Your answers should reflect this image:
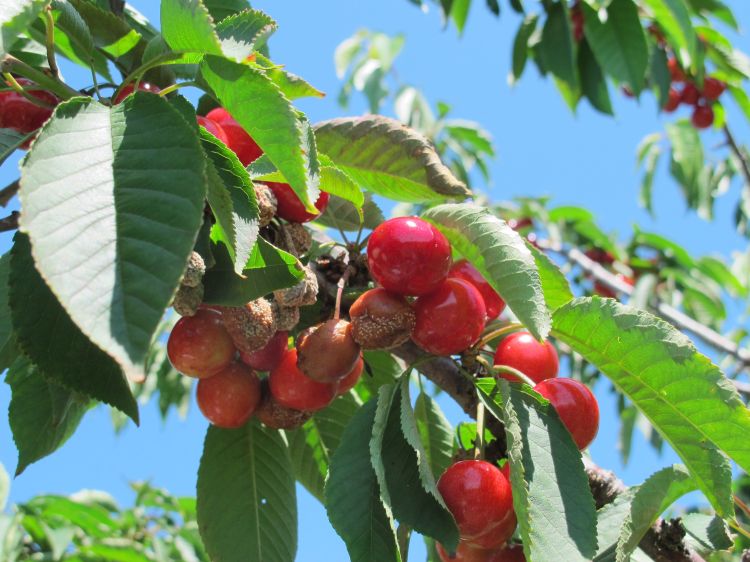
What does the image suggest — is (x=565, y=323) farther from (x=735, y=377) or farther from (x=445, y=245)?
(x=735, y=377)

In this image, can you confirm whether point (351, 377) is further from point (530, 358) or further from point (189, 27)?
point (189, 27)

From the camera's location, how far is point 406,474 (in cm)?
100

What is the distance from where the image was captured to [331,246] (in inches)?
50.8

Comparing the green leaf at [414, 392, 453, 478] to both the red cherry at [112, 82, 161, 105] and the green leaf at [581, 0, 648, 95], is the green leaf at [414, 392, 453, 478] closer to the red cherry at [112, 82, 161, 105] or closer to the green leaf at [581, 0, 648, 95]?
the red cherry at [112, 82, 161, 105]

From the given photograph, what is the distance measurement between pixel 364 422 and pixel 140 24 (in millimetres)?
914

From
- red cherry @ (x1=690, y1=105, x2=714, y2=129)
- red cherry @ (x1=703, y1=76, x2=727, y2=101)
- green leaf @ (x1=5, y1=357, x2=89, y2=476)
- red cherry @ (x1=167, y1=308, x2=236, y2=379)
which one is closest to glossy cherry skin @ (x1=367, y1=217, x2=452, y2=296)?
red cherry @ (x1=167, y1=308, x2=236, y2=379)

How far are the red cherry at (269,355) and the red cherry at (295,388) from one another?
0.06 ft

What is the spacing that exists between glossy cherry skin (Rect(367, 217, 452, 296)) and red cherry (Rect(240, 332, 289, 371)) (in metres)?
0.19

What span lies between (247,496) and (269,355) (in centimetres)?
24

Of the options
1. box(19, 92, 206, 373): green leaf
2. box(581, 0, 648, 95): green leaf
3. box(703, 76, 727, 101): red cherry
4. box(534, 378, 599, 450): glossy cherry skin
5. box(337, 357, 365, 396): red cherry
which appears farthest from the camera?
box(703, 76, 727, 101): red cherry

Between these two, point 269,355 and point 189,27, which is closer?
point 189,27

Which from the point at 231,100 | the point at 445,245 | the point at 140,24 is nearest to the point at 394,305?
the point at 445,245

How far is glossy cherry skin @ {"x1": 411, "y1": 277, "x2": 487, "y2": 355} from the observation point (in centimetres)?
108

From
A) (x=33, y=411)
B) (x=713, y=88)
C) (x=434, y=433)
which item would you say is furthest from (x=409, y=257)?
(x=713, y=88)
